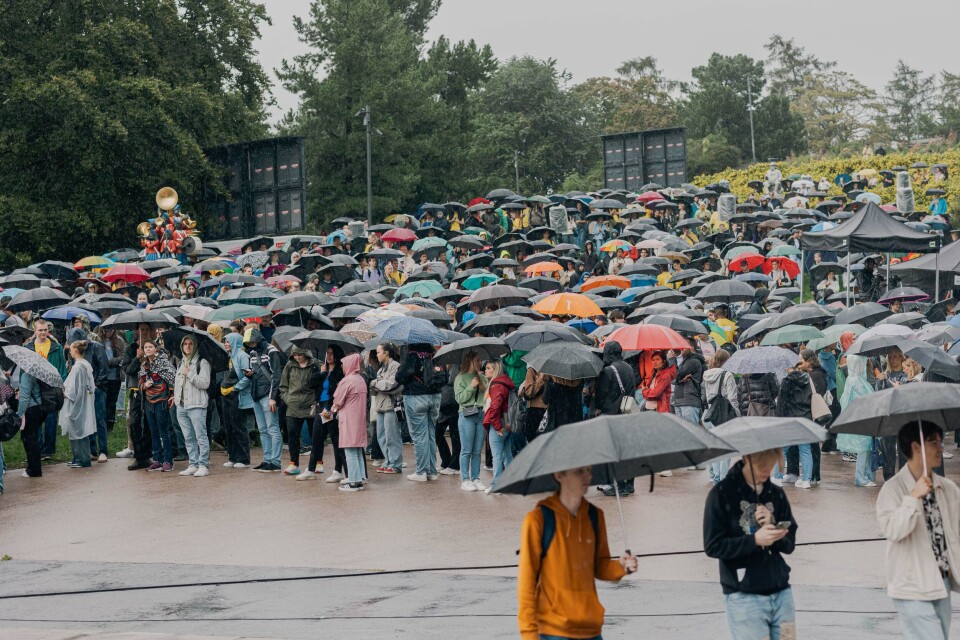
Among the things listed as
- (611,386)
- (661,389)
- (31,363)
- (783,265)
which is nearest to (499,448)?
(611,386)

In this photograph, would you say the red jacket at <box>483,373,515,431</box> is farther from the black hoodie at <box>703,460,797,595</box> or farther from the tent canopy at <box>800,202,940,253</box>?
the tent canopy at <box>800,202,940,253</box>

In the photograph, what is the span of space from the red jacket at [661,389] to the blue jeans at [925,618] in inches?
334

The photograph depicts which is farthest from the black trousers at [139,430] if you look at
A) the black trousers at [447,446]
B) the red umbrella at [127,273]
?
the red umbrella at [127,273]

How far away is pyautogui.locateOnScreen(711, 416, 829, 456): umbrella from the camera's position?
5938mm

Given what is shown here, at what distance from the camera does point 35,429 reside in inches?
614

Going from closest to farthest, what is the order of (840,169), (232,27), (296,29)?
(232,27) → (296,29) → (840,169)

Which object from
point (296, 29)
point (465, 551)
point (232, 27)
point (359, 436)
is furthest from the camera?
point (296, 29)

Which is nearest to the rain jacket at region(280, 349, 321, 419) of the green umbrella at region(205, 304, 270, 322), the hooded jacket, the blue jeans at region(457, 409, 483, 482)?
the blue jeans at region(457, 409, 483, 482)

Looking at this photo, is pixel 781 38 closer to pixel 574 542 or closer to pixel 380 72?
pixel 380 72

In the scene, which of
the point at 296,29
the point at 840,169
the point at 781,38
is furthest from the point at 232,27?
the point at 781,38

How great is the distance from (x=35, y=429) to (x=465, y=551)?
22.9ft

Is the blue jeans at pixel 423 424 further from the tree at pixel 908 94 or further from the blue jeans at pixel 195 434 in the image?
the tree at pixel 908 94

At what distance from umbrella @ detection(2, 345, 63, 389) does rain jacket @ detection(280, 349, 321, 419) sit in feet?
9.08

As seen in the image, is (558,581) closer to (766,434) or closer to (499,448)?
(766,434)
